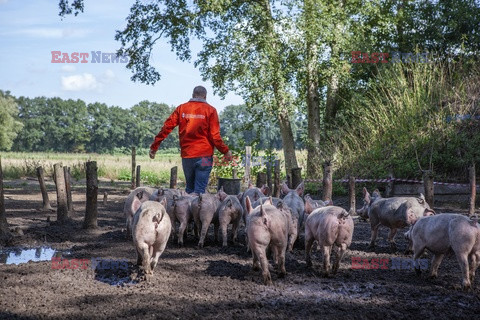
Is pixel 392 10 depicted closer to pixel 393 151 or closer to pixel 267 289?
pixel 393 151

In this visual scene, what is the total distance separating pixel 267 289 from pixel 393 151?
1122 cm

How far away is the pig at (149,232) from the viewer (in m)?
5.62

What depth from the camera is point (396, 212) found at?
24.8ft

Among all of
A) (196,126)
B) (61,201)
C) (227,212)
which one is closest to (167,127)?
(196,126)

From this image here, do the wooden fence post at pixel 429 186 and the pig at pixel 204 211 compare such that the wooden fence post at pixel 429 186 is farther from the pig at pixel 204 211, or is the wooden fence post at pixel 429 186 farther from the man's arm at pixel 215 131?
the pig at pixel 204 211

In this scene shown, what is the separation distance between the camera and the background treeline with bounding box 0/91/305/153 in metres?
90.8

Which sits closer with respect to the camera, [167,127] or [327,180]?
[167,127]

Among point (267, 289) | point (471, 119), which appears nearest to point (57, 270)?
point (267, 289)

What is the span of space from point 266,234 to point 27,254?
3647 mm

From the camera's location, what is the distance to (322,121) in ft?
74.2

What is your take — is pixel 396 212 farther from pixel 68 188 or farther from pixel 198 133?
pixel 68 188

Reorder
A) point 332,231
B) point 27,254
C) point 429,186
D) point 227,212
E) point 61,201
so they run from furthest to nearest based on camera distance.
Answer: point 61,201
point 429,186
point 227,212
point 27,254
point 332,231

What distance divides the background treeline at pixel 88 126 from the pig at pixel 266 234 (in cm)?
7908

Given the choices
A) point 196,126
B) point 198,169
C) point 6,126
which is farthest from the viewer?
point 6,126
